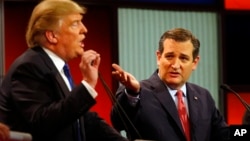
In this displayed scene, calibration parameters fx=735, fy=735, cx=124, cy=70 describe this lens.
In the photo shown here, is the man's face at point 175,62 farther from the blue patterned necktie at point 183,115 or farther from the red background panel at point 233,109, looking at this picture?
the red background panel at point 233,109

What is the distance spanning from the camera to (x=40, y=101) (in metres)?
2.70

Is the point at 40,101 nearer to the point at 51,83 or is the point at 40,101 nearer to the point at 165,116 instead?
the point at 51,83

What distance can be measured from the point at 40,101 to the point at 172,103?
3.03 ft

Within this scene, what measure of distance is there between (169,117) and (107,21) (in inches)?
101

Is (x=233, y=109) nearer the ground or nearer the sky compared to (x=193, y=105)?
→ nearer the ground

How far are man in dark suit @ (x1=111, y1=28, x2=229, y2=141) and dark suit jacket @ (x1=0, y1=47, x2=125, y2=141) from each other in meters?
0.53

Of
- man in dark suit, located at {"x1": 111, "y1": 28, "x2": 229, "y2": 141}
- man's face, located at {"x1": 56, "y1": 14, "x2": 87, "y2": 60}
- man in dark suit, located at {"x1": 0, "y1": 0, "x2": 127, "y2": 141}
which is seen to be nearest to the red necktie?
man in dark suit, located at {"x1": 111, "y1": 28, "x2": 229, "y2": 141}

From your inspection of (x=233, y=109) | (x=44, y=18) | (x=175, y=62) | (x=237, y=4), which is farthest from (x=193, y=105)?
(x=237, y=4)

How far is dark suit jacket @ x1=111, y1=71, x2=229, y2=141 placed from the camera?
3.35 metres

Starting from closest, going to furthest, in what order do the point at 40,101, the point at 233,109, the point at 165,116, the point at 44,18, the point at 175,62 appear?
the point at 40,101
the point at 44,18
the point at 165,116
the point at 175,62
the point at 233,109

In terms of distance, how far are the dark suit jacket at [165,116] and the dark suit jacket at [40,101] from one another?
1.69 feet

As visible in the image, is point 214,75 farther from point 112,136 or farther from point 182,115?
point 112,136

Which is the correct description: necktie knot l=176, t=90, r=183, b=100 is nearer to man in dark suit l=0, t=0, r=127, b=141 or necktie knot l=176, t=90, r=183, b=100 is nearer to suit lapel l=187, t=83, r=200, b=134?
suit lapel l=187, t=83, r=200, b=134

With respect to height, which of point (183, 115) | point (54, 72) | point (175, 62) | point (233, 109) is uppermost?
point (54, 72)
